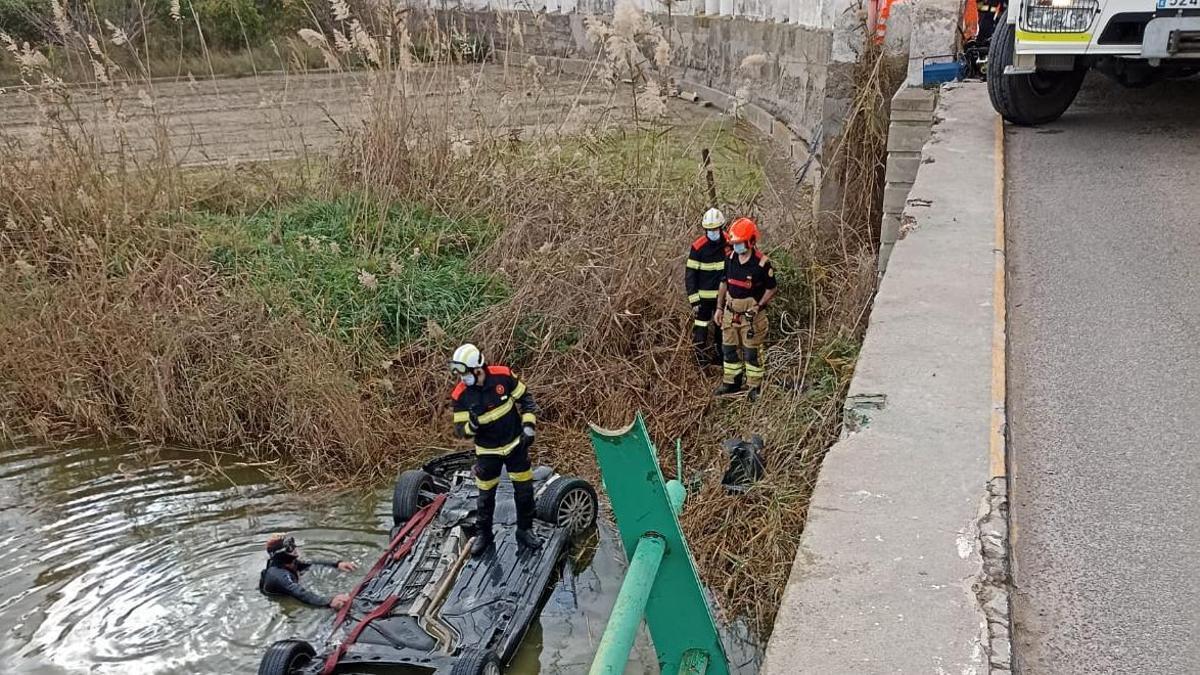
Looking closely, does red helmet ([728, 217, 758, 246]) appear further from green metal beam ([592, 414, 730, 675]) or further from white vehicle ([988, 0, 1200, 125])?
green metal beam ([592, 414, 730, 675])

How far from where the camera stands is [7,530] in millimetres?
6715

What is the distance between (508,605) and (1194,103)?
7382 millimetres

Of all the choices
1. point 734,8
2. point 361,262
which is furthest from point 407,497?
point 734,8

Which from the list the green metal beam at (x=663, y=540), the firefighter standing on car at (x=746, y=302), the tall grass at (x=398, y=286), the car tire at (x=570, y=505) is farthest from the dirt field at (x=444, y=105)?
the green metal beam at (x=663, y=540)

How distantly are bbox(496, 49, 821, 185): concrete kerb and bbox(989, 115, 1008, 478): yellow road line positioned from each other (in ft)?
14.8

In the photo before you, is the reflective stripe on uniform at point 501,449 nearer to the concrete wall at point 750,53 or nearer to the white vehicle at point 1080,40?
the white vehicle at point 1080,40

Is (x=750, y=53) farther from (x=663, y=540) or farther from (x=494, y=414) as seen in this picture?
(x=663, y=540)

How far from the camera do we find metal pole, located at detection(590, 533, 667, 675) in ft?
8.23

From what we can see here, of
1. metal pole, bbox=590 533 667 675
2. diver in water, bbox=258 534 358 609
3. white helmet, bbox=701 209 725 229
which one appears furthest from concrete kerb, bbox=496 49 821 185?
metal pole, bbox=590 533 667 675

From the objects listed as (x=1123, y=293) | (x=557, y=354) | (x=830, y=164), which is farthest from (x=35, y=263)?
(x=1123, y=293)

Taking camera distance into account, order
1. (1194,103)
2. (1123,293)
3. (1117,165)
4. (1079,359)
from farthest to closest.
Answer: (1194,103) < (1117,165) < (1123,293) < (1079,359)

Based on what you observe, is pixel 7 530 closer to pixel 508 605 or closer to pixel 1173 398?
pixel 508 605

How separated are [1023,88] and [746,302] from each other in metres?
2.90

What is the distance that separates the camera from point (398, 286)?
340 inches
